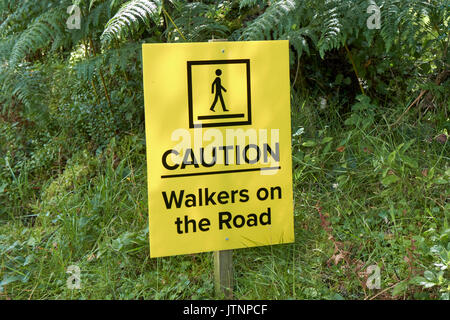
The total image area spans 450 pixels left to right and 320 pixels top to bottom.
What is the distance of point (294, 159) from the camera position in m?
3.47

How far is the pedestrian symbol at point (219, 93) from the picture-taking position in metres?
2.40

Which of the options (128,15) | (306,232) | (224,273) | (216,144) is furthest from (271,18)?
(224,273)

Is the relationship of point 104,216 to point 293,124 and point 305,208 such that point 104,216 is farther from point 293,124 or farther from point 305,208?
point 293,124

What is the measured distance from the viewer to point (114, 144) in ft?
13.1

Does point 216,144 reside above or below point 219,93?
below

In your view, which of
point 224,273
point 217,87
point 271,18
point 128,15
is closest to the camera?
point 217,87

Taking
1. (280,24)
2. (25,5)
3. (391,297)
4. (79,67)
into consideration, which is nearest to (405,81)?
(280,24)

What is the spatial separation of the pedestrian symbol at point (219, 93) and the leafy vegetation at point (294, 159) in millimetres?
647

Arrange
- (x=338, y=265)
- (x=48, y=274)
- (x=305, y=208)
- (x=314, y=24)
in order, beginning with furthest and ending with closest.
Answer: (x=314, y=24), (x=305, y=208), (x=48, y=274), (x=338, y=265)

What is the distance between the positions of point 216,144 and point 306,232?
850mm

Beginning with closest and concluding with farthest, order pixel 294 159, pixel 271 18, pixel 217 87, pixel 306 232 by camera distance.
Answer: pixel 217 87 → pixel 306 232 → pixel 271 18 → pixel 294 159

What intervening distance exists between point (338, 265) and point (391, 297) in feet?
1.11

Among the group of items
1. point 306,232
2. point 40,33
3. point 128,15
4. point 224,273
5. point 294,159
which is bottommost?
point 224,273

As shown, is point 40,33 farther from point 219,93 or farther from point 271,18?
point 219,93
